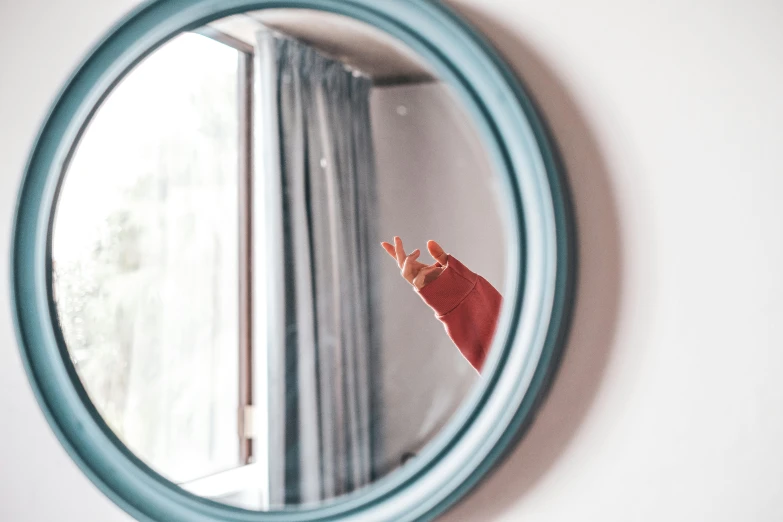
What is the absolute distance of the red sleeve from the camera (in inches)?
29.4

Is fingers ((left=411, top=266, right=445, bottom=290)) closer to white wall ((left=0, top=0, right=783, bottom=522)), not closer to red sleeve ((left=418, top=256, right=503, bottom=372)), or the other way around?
red sleeve ((left=418, top=256, right=503, bottom=372))

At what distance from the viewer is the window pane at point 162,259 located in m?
0.91

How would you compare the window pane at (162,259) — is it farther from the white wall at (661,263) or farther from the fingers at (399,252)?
the white wall at (661,263)

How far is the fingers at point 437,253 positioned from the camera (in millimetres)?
757

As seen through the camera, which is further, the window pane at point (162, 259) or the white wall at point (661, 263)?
the window pane at point (162, 259)

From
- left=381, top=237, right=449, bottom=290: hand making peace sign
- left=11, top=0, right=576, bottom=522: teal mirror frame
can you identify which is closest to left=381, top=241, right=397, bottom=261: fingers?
left=381, top=237, right=449, bottom=290: hand making peace sign

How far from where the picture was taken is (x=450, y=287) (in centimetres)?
76

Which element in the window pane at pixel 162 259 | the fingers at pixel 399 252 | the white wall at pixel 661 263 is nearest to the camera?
the white wall at pixel 661 263

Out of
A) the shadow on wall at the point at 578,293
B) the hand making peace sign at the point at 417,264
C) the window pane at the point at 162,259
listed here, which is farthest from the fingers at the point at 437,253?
the window pane at the point at 162,259

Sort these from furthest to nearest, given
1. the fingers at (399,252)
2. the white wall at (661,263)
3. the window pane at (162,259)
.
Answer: the window pane at (162,259)
the fingers at (399,252)
the white wall at (661,263)

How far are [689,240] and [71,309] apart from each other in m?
0.85

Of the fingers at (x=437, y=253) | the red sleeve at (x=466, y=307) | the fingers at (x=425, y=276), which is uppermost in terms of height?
the fingers at (x=437, y=253)

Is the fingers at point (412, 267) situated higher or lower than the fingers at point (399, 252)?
lower

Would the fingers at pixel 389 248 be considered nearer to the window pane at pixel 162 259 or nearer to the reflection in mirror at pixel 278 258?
the reflection in mirror at pixel 278 258
